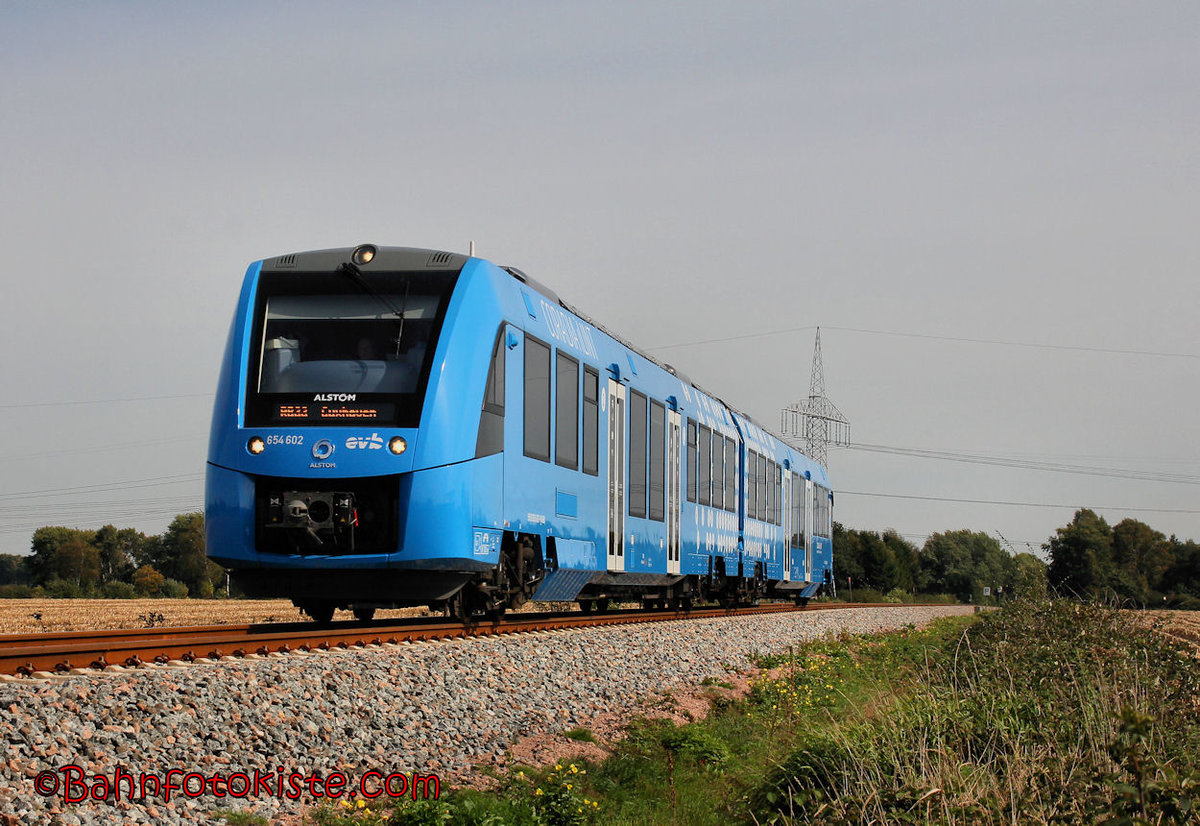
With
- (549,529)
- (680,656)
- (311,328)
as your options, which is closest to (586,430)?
(549,529)

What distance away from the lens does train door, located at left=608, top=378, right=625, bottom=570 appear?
16.5 metres

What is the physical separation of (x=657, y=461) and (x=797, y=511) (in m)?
13.2

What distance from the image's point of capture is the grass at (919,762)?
6.25 meters

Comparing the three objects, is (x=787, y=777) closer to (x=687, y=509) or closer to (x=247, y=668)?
(x=247, y=668)

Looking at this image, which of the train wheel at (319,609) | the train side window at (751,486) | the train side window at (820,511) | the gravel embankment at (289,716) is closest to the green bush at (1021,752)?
the gravel embankment at (289,716)

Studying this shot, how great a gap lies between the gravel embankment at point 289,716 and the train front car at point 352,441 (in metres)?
1.17

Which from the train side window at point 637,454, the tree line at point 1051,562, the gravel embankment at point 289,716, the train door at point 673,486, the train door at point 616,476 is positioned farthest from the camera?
the tree line at point 1051,562

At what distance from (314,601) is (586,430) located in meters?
3.84

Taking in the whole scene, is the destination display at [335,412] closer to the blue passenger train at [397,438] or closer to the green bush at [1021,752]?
the blue passenger train at [397,438]

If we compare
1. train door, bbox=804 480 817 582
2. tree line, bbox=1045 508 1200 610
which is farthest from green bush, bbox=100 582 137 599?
tree line, bbox=1045 508 1200 610

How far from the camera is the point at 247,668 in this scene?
842 centimetres

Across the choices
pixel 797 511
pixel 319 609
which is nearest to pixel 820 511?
pixel 797 511

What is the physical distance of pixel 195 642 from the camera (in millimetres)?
Result: 9906

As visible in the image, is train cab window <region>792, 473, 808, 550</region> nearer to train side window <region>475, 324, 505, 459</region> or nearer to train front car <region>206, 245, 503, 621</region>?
train side window <region>475, 324, 505, 459</region>
